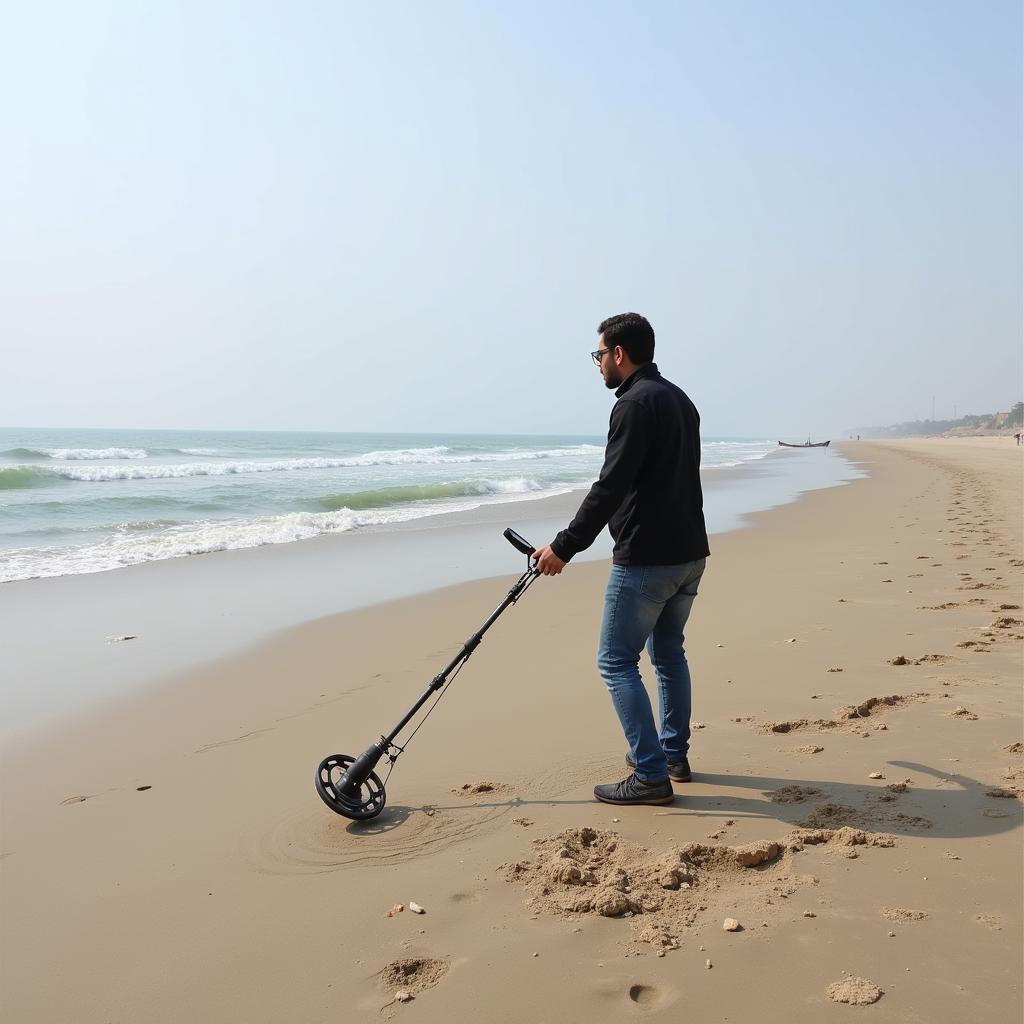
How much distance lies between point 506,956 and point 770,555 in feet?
25.6

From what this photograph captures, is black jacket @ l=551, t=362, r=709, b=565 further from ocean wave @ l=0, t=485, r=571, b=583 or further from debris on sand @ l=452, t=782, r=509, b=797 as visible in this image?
ocean wave @ l=0, t=485, r=571, b=583

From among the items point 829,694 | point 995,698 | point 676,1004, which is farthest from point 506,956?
point 995,698

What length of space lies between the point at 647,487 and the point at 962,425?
149435 millimetres

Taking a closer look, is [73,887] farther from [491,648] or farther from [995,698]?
[995,698]

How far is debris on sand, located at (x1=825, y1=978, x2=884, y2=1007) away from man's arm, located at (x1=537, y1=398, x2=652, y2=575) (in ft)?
5.02

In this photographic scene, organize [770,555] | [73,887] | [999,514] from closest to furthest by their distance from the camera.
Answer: [73,887] → [770,555] → [999,514]

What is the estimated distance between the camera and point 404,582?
8.55 meters

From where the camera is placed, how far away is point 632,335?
11.0ft

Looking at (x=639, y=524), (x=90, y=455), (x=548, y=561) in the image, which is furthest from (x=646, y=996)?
(x=90, y=455)

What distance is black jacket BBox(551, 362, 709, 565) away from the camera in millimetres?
3133

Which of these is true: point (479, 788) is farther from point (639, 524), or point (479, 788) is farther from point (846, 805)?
point (846, 805)

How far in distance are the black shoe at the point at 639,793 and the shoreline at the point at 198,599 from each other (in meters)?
3.10

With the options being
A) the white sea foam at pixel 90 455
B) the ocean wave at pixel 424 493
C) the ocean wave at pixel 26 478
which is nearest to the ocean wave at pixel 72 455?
the white sea foam at pixel 90 455

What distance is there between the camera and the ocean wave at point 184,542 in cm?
952
